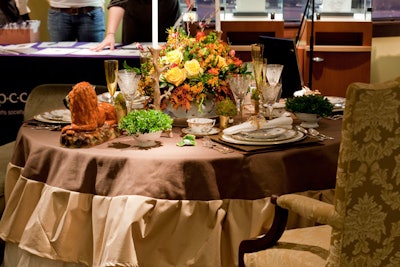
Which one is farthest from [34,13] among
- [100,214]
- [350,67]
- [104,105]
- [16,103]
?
[100,214]

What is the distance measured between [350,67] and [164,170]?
12.5ft

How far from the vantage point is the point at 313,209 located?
1888mm

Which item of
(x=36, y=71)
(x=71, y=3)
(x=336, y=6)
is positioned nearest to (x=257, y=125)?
(x=36, y=71)

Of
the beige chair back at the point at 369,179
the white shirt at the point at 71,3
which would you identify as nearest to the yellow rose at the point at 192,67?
the beige chair back at the point at 369,179

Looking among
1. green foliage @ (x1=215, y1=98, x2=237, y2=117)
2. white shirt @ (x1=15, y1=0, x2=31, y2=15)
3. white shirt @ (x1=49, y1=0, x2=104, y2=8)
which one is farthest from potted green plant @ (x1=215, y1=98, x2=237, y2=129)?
white shirt @ (x1=15, y1=0, x2=31, y2=15)

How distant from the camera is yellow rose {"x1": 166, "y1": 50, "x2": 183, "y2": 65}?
2457 mm

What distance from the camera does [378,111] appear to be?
1.74 metres

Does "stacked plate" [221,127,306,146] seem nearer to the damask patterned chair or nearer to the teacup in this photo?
the teacup

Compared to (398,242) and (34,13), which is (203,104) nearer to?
(398,242)

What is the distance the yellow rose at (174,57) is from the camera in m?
2.46

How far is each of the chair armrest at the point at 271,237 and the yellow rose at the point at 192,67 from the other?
2.06 feet

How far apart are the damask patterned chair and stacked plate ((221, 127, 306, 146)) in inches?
15.2

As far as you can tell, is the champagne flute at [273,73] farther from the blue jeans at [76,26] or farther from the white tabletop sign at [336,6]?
the white tabletop sign at [336,6]

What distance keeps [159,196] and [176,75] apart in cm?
50
